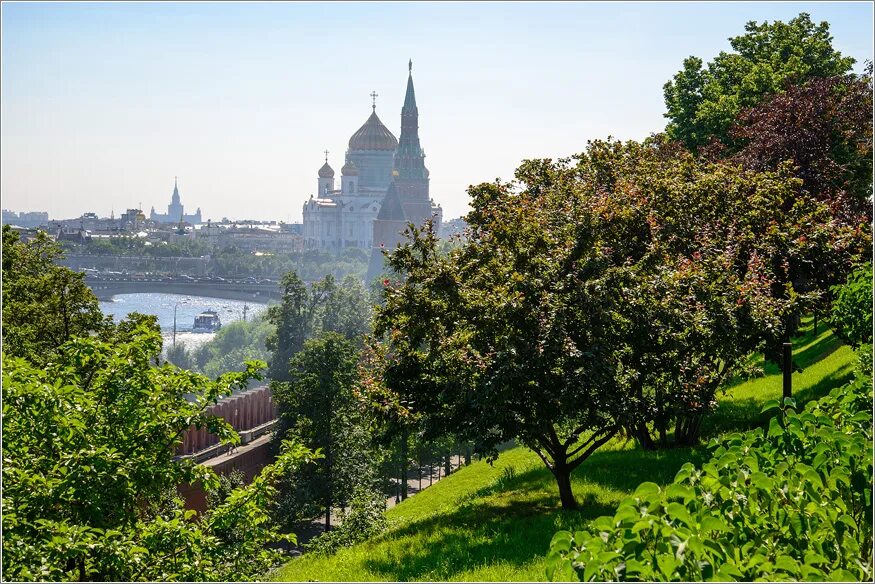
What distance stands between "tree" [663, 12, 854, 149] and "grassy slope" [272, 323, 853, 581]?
12.8 metres

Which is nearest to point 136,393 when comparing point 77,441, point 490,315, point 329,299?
point 77,441

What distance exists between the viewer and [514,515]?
17.2 m

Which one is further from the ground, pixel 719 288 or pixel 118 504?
pixel 719 288

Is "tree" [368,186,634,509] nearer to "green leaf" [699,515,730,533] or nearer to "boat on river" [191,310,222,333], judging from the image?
"green leaf" [699,515,730,533]

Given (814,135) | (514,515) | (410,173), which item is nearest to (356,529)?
(514,515)

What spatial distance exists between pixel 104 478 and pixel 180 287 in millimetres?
142713

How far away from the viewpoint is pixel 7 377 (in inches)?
429

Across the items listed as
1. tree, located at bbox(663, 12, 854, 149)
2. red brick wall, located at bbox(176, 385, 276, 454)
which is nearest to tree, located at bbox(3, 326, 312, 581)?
tree, located at bbox(663, 12, 854, 149)

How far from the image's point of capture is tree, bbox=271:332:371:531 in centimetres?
3975

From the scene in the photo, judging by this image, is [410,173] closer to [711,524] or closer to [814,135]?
[814,135]

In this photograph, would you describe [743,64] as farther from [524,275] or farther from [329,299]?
[329,299]

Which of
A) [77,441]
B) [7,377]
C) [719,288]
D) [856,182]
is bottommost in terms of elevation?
[77,441]

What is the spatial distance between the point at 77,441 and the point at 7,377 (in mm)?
1206

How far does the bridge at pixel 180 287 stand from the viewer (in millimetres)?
145125
